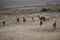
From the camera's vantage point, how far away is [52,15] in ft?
4.56

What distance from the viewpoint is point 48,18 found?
4.54 feet

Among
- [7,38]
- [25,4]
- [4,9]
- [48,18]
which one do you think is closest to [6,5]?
[4,9]

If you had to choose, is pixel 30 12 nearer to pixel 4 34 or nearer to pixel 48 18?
pixel 48 18

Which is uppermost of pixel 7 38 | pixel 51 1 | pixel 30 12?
pixel 51 1

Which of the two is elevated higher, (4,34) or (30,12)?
(30,12)

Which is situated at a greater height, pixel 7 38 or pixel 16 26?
pixel 16 26

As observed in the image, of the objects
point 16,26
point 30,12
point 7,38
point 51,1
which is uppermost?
point 51,1

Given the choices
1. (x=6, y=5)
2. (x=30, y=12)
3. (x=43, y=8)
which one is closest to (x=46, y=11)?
(x=43, y=8)

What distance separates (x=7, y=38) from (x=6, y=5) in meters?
0.33

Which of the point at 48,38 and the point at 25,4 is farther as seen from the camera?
the point at 25,4

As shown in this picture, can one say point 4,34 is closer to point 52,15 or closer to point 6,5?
point 6,5

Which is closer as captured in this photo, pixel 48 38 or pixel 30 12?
A: pixel 48 38

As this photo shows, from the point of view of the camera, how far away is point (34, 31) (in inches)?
54.0

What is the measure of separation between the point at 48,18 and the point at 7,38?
44cm
